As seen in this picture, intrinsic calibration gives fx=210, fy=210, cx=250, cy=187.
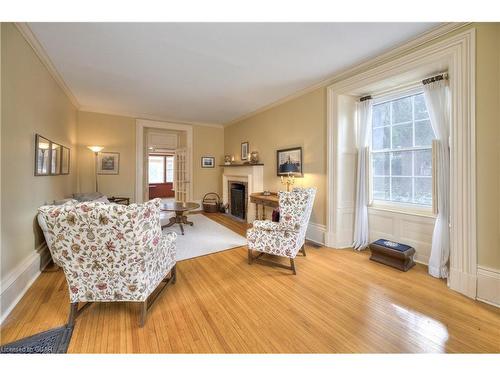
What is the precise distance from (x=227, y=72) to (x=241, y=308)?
122 inches

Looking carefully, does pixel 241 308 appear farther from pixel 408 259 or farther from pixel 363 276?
pixel 408 259

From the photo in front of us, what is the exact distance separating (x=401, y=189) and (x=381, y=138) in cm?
83

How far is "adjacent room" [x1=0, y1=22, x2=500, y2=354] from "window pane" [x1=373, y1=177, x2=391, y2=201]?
0.02 meters

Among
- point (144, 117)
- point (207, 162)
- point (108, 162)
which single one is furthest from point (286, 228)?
point (144, 117)

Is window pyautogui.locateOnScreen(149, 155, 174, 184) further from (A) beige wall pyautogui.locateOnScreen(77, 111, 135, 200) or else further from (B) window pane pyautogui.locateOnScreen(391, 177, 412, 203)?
(B) window pane pyautogui.locateOnScreen(391, 177, 412, 203)

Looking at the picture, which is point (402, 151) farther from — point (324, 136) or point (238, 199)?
point (238, 199)

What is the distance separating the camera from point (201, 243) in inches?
142

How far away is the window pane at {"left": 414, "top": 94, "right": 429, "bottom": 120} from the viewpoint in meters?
2.75

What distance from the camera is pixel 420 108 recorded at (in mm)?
2789

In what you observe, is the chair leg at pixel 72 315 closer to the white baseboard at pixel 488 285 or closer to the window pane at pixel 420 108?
the white baseboard at pixel 488 285

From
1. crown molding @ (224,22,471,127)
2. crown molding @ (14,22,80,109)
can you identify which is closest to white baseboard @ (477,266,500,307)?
crown molding @ (224,22,471,127)

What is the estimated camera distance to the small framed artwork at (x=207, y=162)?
6645 mm
